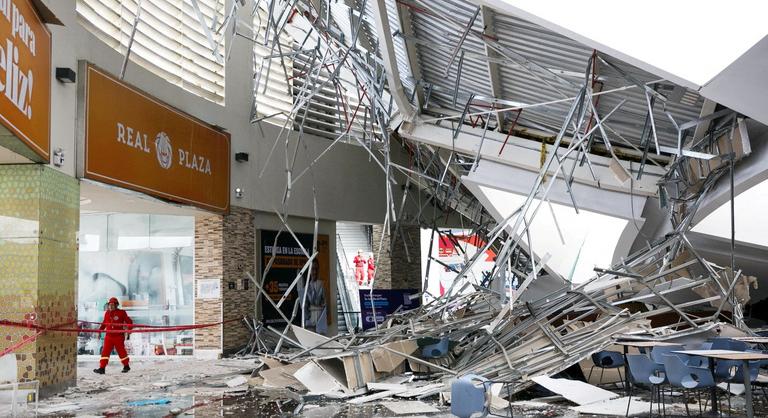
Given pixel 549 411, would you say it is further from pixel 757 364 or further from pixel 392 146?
pixel 392 146

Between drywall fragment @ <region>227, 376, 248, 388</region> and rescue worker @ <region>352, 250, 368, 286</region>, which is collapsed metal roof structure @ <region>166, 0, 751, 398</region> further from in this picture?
rescue worker @ <region>352, 250, 368, 286</region>

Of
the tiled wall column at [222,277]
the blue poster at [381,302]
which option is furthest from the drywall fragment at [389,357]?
the blue poster at [381,302]

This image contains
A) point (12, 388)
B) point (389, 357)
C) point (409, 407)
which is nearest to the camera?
point (409, 407)

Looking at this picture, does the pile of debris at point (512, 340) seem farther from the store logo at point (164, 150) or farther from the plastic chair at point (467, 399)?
the store logo at point (164, 150)

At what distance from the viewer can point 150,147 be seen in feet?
52.4

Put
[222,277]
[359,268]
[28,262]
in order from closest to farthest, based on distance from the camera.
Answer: [28,262] → [222,277] → [359,268]

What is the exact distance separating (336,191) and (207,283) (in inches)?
234

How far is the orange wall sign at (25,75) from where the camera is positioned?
9023 millimetres

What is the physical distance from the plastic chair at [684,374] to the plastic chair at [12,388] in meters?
7.17

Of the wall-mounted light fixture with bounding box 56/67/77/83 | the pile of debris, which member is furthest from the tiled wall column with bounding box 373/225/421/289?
the wall-mounted light fixture with bounding box 56/67/77/83

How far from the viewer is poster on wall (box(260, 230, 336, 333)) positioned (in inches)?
838

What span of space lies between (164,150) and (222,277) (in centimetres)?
385

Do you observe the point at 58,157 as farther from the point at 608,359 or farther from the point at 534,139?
the point at 534,139

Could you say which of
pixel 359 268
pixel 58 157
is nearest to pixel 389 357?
pixel 58 157
